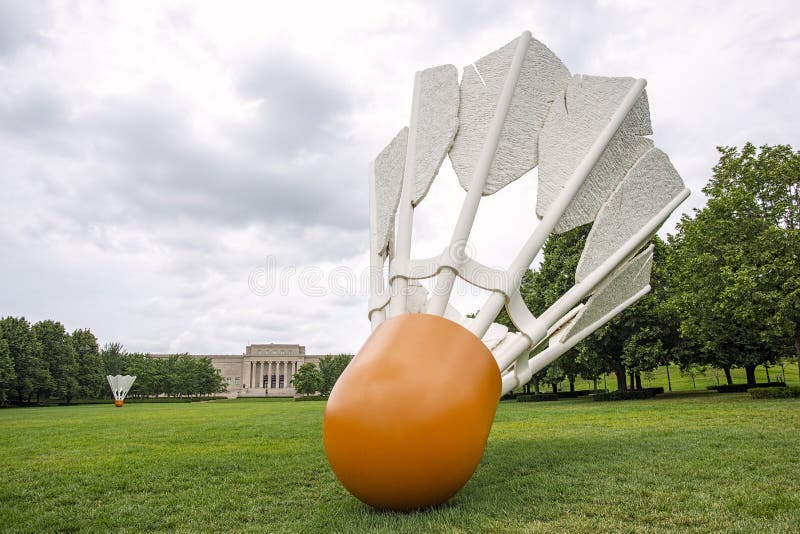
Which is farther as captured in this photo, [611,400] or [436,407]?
[611,400]

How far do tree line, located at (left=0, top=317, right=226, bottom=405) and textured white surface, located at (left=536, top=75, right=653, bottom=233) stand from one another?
42.1m

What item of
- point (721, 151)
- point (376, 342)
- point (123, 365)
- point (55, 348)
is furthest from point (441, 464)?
point (123, 365)

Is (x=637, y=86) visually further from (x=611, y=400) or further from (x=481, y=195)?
(x=611, y=400)

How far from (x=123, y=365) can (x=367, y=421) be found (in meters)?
61.1

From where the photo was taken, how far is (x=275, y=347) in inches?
3816

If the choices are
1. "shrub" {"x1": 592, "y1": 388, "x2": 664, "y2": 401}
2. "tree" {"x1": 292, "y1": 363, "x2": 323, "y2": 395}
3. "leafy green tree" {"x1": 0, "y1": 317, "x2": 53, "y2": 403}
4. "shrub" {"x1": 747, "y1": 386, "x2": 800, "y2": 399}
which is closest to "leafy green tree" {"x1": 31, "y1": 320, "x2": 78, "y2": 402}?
"leafy green tree" {"x1": 0, "y1": 317, "x2": 53, "y2": 403}

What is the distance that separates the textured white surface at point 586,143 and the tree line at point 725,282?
9.49 metres

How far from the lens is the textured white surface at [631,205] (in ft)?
18.1

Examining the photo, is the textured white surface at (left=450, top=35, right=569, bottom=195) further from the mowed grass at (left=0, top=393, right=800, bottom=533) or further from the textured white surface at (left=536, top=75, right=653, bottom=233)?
the mowed grass at (left=0, top=393, right=800, bottom=533)

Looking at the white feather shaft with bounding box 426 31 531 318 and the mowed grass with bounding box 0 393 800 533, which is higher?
the white feather shaft with bounding box 426 31 531 318

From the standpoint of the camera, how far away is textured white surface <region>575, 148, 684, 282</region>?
18.1 feet

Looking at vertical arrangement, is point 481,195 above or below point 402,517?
above

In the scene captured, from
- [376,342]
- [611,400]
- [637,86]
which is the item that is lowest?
[611,400]

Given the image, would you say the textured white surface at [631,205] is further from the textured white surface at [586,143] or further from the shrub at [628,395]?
the shrub at [628,395]
